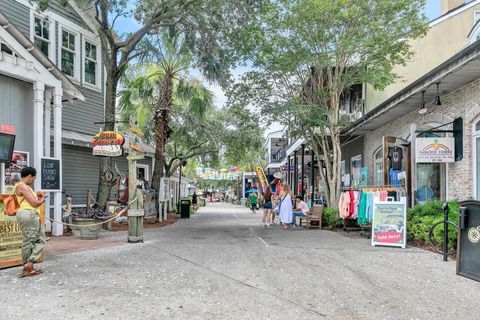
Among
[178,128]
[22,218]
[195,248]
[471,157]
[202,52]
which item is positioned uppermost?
[202,52]

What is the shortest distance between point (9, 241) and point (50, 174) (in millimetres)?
3822

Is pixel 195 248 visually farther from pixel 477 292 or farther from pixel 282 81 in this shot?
pixel 282 81

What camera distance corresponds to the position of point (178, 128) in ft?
88.3

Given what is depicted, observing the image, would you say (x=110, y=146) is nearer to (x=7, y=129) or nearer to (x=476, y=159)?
(x=7, y=129)

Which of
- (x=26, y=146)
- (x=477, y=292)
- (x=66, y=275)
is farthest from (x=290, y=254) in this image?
(x=26, y=146)

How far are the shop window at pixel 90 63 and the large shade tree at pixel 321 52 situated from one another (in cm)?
545

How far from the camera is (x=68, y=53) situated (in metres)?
15.6

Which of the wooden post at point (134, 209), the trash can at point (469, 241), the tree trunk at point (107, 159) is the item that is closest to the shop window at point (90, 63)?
the tree trunk at point (107, 159)

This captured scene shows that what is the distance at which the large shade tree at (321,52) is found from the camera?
12719mm

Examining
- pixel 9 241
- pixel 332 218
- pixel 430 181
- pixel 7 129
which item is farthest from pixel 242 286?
pixel 430 181

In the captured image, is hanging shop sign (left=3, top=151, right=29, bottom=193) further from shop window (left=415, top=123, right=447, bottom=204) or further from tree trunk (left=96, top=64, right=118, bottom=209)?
shop window (left=415, top=123, right=447, bottom=204)

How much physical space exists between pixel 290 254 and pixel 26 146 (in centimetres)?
718

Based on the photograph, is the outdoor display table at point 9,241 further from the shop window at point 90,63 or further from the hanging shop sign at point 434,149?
the shop window at point 90,63

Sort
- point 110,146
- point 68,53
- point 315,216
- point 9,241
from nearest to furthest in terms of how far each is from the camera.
→ point 9,241 < point 110,146 < point 315,216 < point 68,53
